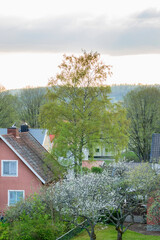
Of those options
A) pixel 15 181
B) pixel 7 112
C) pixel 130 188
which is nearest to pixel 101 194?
pixel 130 188

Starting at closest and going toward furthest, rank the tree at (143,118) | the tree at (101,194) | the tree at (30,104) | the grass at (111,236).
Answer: the tree at (101,194) < the grass at (111,236) < the tree at (143,118) < the tree at (30,104)

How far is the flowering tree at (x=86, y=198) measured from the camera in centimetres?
2138

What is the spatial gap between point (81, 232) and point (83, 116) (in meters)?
9.94

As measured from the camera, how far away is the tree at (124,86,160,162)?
5378 centimetres

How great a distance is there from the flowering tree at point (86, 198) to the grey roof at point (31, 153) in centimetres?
639

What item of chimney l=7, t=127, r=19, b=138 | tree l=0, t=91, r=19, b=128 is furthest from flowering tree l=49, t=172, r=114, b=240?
tree l=0, t=91, r=19, b=128

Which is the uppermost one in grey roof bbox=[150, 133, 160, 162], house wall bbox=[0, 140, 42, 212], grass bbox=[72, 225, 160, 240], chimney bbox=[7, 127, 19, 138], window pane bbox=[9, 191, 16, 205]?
chimney bbox=[7, 127, 19, 138]

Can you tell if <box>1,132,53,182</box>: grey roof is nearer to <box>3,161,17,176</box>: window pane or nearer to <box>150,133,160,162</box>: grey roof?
<box>3,161,17,176</box>: window pane

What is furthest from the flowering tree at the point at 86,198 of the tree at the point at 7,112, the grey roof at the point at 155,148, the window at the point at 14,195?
the tree at the point at 7,112

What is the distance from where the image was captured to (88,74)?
3272cm

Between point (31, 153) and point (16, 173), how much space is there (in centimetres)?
234

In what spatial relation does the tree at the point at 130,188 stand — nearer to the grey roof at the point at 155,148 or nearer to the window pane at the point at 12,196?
the window pane at the point at 12,196

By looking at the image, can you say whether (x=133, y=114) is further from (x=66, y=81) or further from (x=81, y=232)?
(x=81, y=232)

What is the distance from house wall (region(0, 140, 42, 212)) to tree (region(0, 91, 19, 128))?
32.8m
